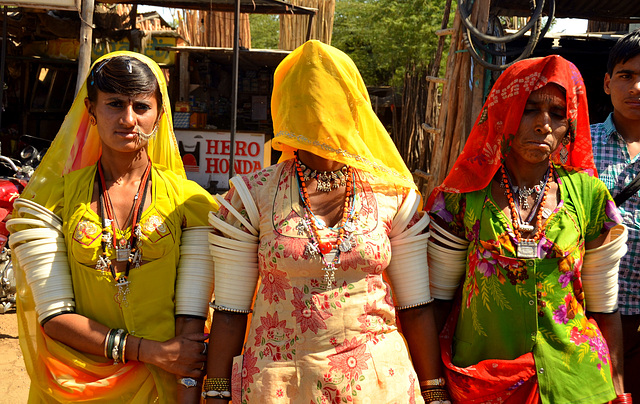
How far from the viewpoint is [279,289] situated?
78.7 inches

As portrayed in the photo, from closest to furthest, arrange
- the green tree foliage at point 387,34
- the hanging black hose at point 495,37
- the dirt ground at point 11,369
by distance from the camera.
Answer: the dirt ground at point 11,369 → the hanging black hose at point 495,37 → the green tree foliage at point 387,34

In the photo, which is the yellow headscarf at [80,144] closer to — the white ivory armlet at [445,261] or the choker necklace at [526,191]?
the white ivory armlet at [445,261]

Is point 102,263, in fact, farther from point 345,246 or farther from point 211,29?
point 211,29

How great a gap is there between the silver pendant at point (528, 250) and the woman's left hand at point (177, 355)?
1.21 metres

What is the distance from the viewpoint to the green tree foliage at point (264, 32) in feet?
81.7

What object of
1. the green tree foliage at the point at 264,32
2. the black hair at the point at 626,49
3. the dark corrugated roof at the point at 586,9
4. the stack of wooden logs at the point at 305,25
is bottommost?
the black hair at the point at 626,49

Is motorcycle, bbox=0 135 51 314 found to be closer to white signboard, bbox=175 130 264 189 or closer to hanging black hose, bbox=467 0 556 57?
white signboard, bbox=175 130 264 189

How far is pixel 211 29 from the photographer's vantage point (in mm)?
13398

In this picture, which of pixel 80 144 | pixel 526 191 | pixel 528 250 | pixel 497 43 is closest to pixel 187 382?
pixel 80 144

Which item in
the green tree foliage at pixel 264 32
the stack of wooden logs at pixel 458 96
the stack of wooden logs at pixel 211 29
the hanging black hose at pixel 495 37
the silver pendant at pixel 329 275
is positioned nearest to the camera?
the silver pendant at pixel 329 275

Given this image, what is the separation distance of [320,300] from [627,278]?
1504mm

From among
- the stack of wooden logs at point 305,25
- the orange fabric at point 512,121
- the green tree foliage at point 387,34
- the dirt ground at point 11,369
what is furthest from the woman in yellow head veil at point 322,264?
the green tree foliage at point 387,34

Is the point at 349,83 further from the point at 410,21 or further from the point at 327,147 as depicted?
the point at 410,21

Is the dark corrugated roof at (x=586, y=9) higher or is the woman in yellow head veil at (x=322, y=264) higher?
the dark corrugated roof at (x=586, y=9)
